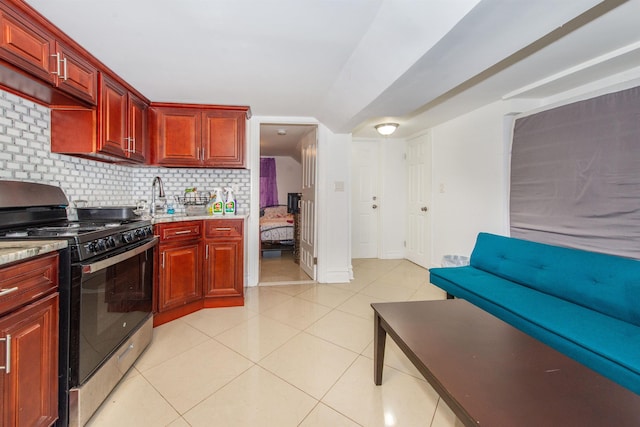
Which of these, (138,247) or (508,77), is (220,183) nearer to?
(138,247)

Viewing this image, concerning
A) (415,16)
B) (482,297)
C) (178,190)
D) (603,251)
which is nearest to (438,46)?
(415,16)

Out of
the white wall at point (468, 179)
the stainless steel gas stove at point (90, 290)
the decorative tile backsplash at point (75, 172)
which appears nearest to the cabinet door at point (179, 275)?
the stainless steel gas stove at point (90, 290)

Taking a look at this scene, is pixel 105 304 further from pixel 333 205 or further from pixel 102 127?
pixel 333 205

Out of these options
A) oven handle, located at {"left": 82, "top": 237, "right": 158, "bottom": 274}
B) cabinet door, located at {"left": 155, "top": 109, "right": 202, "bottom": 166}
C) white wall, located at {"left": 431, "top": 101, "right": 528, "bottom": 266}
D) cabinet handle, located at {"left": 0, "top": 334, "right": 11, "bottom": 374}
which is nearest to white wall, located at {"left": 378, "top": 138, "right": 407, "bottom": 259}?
white wall, located at {"left": 431, "top": 101, "right": 528, "bottom": 266}

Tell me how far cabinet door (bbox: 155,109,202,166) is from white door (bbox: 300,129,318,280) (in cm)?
146

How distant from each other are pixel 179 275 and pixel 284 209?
4.08m

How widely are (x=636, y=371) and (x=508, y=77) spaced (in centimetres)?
218

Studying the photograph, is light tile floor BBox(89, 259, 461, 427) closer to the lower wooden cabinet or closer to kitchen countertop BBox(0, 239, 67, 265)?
the lower wooden cabinet

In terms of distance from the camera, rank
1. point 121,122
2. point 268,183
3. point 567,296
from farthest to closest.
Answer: point 268,183, point 121,122, point 567,296

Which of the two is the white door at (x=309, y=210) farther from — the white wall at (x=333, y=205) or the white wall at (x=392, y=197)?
the white wall at (x=392, y=197)

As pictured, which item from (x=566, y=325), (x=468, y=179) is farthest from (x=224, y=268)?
(x=468, y=179)

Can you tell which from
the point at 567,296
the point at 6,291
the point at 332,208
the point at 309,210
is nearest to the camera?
the point at 6,291

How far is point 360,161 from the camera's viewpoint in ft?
15.6

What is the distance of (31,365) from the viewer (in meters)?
1.04
